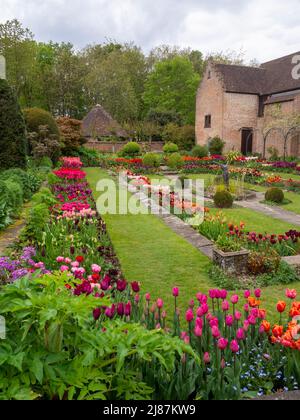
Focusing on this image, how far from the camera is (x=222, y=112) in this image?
3166 centimetres

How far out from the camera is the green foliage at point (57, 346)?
1863 mm

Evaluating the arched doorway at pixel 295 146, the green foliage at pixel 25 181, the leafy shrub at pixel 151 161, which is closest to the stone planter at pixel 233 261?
the green foliage at pixel 25 181

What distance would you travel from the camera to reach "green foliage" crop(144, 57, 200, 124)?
4441cm

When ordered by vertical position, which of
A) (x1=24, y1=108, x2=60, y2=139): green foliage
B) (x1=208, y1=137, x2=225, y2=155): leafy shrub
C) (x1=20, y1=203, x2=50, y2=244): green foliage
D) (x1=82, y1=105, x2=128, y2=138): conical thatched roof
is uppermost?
(x1=82, y1=105, x2=128, y2=138): conical thatched roof

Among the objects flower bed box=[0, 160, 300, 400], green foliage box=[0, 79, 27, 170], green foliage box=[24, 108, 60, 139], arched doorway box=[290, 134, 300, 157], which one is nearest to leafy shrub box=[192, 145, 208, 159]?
arched doorway box=[290, 134, 300, 157]

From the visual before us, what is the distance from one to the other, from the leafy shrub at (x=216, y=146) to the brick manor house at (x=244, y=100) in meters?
0.75

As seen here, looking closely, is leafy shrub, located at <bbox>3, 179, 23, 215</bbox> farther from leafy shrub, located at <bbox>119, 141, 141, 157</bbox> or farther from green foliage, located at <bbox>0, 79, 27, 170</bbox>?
leafy shrub, located at <bbox>119, 141, 141, 157</bbox>

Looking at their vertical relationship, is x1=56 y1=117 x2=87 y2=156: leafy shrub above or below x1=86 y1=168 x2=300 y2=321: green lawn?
above

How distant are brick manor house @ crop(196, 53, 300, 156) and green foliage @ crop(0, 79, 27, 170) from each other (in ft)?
71.3

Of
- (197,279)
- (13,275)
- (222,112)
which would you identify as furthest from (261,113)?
(13,275)

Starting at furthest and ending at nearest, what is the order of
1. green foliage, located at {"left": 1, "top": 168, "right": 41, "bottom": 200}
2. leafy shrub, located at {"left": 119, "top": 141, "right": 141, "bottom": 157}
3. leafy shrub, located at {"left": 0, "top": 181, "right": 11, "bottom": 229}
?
leafy shrub, located at {"left": 119, "top": 141, "right": 141, "bottom": 157} < green foliage, located at {"left": 1, "top": 168, "right": 41, "bottom": 200} < leafy shrub, located at {"left": 0, "top": 181, "right": 11, "bottom": 229}

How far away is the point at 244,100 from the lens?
31.9 meters

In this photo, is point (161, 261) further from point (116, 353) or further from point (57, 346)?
point (57, 346)
